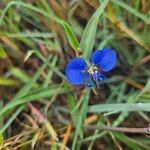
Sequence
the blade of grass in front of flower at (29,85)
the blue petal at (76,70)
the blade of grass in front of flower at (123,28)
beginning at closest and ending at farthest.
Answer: the blue petal at (76,70) → the blade of grass in front of flower at (123,28) → the blade of grass in front of flower at (29,85)

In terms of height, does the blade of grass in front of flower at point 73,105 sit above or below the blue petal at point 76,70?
above

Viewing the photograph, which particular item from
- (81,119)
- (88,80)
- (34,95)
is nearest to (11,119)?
(34,95)

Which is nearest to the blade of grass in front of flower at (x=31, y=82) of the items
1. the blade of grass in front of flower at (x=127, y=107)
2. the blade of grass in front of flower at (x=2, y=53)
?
the blade of grass in front of flower at (x=2, y=53)

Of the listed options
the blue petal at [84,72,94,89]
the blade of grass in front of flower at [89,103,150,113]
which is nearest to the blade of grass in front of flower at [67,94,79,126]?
the blade of grass in front of flower at [89,103,150,113]

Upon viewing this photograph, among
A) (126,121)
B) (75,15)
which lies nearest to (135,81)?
(126,121)

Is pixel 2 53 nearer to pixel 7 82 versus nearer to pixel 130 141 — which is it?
pixel 7 82

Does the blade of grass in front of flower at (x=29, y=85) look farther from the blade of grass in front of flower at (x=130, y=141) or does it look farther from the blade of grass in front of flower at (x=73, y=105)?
the blade of grass in front of flower at (x=130, y=141)

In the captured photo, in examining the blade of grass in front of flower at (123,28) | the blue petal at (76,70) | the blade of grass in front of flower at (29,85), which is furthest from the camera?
the blade of grass in front of flower at (29,85)

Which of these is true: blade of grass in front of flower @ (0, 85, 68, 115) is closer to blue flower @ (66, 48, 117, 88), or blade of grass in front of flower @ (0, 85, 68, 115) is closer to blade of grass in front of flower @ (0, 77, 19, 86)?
blade of grass in front of flower @ (0, 77, 19, 86)
